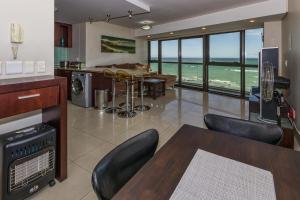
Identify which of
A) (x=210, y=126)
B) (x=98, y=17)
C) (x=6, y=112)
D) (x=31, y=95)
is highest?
(x=98, y=17)

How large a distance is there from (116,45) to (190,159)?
22.5ft

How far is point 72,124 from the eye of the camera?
3643 millimetres

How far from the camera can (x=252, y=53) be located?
20.0ft

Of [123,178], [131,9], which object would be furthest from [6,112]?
[131,9]

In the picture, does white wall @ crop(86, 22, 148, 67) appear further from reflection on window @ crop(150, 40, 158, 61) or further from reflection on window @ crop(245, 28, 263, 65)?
reflection on window @ crop(245, 28, 263, 65)

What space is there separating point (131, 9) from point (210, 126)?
416 centimetres

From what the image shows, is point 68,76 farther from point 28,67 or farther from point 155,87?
point 28,67

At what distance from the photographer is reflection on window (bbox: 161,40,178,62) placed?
8328 mm

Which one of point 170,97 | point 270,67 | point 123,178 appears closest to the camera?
point 123,178

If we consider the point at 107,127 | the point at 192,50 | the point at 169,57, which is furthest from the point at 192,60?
the point at 107,127

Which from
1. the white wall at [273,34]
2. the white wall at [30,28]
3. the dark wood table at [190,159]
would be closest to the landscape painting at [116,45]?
the white wall at [273,34]

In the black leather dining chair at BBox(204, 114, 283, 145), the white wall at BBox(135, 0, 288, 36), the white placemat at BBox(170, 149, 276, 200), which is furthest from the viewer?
the white wall at BBox(135, 0, 288, 36)

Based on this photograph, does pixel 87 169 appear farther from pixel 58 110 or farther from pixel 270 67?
pixel 270 67

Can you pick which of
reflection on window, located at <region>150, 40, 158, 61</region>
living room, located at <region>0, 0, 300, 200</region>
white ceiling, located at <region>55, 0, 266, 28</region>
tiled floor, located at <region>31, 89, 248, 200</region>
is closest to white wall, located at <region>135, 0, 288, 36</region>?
living room, located at <region>0, 0, 300, 200</region>
